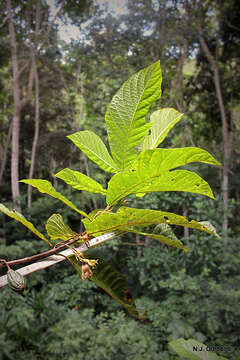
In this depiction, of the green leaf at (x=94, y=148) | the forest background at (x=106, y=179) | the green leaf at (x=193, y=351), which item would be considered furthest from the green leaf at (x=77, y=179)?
the forest background at (x=106, y=179)

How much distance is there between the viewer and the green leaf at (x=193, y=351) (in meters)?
0.26

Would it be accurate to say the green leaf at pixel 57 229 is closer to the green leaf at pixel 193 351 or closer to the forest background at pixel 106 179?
the green leaf at pixel 193 351

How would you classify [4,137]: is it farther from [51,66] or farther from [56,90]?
[51,66]

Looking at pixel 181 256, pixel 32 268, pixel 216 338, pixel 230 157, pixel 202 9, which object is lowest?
pixel 216 338

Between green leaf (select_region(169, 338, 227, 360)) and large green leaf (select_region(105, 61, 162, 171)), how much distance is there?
235 millimetres

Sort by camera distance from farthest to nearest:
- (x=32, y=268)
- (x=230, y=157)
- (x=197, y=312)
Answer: (x=230, y=157)
(x=197, y=312)
(x=32, y=268)

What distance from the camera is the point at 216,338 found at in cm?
119

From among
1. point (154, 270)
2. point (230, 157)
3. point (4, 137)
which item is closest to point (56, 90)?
point (4, 137)

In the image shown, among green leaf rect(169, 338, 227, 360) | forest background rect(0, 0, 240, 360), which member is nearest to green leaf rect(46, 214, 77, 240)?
green leaf rect(169, 338, 227, 360)

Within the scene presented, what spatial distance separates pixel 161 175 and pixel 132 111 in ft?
0.15

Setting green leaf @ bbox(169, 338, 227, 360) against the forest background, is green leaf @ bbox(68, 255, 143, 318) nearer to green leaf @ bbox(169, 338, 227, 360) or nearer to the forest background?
green leaf @ bbox(169, 338, 227, 360)

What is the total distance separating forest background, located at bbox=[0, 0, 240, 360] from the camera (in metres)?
1.22

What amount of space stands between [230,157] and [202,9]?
1134 mm

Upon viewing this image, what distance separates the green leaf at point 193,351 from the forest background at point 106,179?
959mm
